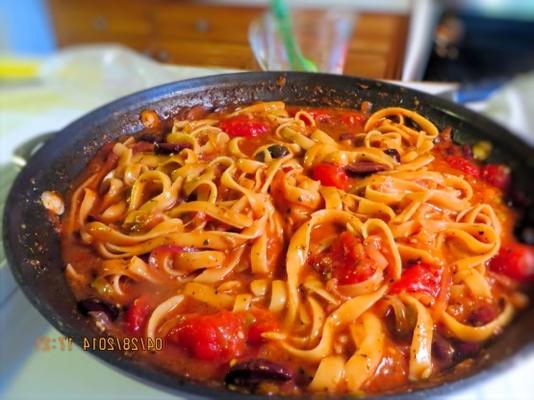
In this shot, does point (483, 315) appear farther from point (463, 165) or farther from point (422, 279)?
point (463, 165)

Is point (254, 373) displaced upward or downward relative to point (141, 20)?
upward

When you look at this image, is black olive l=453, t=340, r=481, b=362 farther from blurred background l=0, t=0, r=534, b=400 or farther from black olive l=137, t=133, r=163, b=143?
black olive l=137, t=133, r=163, b=143

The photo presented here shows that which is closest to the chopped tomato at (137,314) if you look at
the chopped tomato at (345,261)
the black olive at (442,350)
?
the chopped tomato at (345,261)

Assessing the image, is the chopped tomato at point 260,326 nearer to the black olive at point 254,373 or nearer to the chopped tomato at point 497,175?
the black olive at point 254,373

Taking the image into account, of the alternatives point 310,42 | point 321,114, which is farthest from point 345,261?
point 310,42

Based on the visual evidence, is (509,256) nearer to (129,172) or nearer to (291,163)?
(291,163)

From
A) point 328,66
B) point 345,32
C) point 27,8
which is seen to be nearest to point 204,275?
point 328,66
